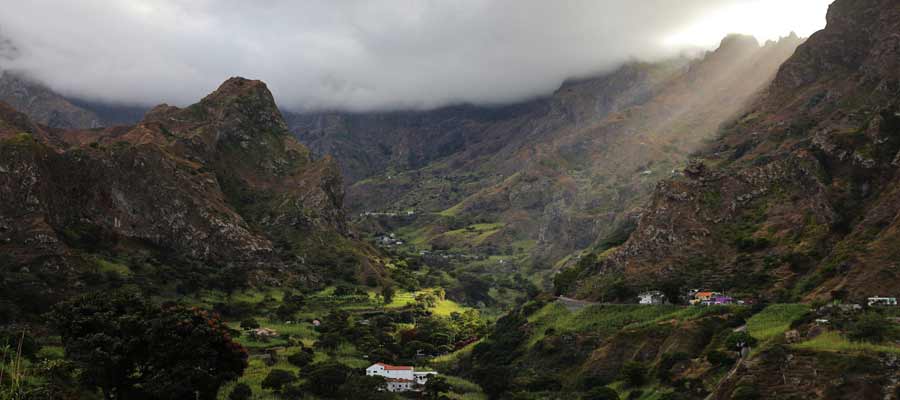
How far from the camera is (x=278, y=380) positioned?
97.1 meters

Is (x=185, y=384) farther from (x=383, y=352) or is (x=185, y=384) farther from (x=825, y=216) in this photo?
(x=825, y=216)

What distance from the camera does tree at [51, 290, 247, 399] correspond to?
68.4m

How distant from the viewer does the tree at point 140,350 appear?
68.4 m

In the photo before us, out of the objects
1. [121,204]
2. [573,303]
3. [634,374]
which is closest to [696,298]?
[634,374]

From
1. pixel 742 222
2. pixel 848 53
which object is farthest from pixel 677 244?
pixel 848 53

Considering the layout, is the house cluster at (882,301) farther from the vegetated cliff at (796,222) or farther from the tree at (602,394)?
the tree at (602,394)

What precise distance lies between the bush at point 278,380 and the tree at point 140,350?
2164 cm

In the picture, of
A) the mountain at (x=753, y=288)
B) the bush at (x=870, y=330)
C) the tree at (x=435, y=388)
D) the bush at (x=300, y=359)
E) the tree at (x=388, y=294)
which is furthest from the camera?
the tree at (x=388, y=294)

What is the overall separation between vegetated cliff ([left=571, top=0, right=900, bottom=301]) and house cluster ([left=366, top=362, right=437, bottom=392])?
4316cm

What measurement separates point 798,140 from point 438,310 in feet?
338

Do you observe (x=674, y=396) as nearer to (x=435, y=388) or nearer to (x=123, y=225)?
(x=435, y=388)

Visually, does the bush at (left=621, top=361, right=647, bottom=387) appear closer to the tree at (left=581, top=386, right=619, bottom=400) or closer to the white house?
the tree at (left=581, top=386, right=619, bottom=400)

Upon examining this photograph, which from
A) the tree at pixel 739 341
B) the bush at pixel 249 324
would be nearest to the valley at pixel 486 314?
the tree at pixel 739 341

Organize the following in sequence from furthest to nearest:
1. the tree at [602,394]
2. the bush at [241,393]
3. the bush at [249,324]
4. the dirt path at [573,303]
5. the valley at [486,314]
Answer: the bush at [249,324], the dirt path at [573,303], the bush at [241,393], the tree at [602,394], the valley at [486,314]
